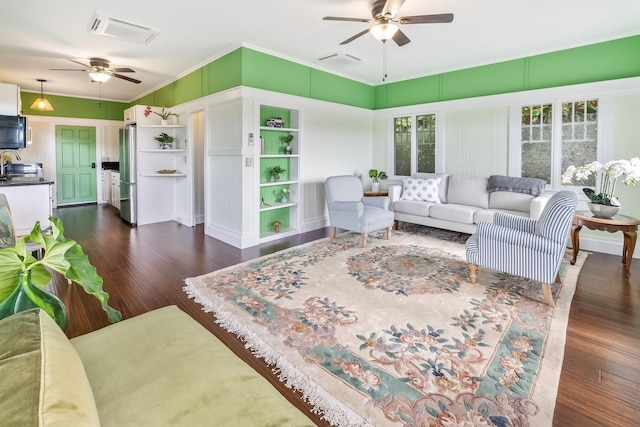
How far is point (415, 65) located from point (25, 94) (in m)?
8.62

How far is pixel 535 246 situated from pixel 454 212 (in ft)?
6.54

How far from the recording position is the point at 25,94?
7586 mm

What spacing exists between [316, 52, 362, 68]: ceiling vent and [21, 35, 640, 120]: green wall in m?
0.26

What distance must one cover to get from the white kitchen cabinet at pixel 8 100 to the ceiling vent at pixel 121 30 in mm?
1641

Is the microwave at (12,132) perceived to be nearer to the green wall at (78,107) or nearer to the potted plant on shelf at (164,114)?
the potted plant on shelf at (164,114)

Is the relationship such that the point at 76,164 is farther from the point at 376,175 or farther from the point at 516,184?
the point at 516,184

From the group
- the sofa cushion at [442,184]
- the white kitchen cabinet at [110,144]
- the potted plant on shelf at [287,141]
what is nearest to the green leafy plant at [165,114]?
the potted plant on shelf at [287,141]

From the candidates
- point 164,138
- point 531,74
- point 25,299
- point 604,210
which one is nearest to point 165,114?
point 164,138

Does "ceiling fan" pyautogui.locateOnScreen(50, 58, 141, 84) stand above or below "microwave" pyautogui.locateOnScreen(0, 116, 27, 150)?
above

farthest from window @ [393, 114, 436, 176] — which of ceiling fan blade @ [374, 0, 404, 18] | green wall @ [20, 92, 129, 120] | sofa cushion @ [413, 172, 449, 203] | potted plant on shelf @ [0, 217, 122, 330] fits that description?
green wall @ [20, 92, 129, 120]

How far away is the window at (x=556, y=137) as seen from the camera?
4.54 m

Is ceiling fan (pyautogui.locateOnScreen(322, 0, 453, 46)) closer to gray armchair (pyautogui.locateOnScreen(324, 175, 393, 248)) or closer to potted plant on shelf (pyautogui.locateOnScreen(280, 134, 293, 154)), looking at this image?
gray armchair (pyautogui.locateOnScreen(324, 175, 393, 248))

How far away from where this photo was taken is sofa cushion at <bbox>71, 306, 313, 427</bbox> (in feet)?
3.17

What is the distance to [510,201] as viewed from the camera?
15.6 ft
